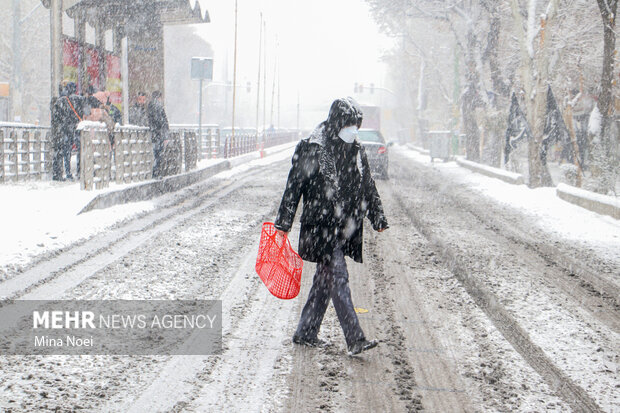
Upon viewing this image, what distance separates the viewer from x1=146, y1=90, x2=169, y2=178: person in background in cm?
1512

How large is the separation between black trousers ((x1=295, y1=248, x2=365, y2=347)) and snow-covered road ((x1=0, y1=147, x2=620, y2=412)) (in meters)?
0.15

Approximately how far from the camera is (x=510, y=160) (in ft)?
76.6

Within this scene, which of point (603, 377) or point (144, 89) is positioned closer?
point (603, 377)

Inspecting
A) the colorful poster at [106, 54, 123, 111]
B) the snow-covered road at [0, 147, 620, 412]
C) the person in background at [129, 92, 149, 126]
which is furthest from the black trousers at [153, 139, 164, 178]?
the snow-covered road at [0, 147, 620, 412]

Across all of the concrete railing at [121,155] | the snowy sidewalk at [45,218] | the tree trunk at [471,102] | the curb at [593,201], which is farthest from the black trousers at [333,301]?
the tree trunk at [471,102]

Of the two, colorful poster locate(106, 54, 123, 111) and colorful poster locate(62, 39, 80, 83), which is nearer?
colorful poster locate(62, 39, 80, 83)

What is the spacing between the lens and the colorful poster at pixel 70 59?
14619 mm

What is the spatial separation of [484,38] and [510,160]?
9315 mm

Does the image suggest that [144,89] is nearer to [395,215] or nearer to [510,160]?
[395,215]

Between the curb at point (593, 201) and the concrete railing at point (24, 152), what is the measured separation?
37.1 ft

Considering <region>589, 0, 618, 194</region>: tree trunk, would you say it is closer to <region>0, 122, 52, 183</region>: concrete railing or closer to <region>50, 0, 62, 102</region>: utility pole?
<region>50, 0, 62, 102</region>: utility pole

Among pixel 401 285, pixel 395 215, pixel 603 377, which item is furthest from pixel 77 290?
pixel 395 215

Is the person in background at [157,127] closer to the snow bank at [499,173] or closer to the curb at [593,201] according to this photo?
the curb at [593,201]

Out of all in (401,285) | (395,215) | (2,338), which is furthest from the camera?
(395,215)
